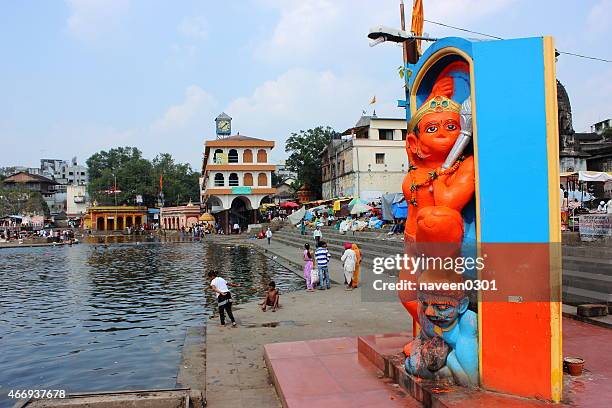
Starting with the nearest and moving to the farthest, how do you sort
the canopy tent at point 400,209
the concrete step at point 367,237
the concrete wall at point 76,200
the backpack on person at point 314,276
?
the backpack on person at point 314,276 → the concrete step at point 367,237 → the canopy tent at point 400,209 → the concrete wall at point 76,200

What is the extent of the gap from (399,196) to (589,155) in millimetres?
10368

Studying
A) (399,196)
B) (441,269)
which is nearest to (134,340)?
(441,269)

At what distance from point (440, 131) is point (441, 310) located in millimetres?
1952

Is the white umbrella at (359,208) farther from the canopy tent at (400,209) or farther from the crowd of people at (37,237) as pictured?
the crowd of people at (37,237)

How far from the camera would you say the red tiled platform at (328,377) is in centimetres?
540

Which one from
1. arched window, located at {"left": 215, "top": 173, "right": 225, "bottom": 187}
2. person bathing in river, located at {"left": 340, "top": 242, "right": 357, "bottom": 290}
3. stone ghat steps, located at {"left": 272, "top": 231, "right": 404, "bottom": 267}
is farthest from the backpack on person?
arched window, located at {"left": 215, "top": 173, "right": 225, "bottom": 187}

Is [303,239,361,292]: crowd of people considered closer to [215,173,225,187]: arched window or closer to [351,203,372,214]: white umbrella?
[351,203,372,214]: white umbrella

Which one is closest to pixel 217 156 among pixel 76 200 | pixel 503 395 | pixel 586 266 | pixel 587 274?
pixel 586 266

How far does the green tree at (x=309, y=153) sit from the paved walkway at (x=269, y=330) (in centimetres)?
4248

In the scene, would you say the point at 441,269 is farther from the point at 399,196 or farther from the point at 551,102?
the point at 399,196

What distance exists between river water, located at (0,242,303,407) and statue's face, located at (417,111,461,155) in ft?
16.4

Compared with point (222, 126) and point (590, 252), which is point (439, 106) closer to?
point (590, 252)

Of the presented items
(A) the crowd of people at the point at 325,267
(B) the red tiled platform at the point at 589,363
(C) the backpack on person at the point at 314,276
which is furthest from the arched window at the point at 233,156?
(B) the red tiled platform at the point at 589,363

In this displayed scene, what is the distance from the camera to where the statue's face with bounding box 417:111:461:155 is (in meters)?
5.39
